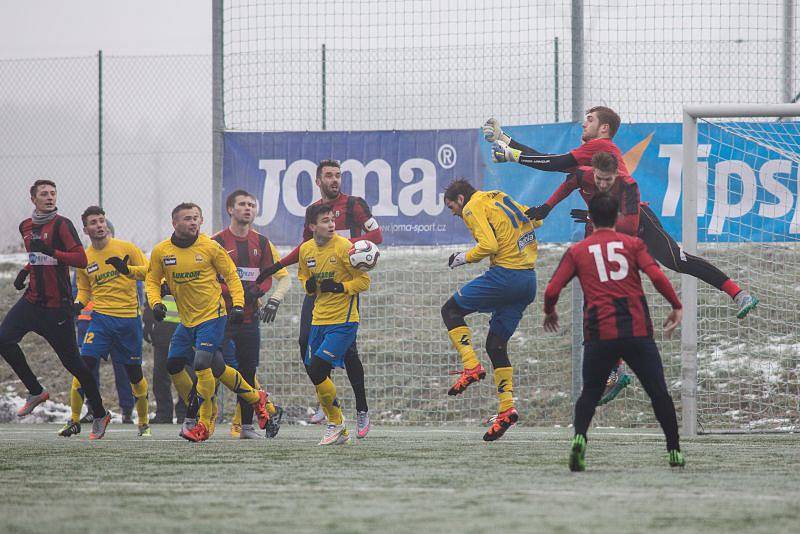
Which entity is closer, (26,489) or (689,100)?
(26,489)

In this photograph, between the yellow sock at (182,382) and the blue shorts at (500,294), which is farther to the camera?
the yellow sock at (182,382)

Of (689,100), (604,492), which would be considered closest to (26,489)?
(604,492)

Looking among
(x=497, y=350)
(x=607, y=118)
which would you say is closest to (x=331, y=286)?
(x=497, y=350)

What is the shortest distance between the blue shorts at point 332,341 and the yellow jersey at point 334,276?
0.04m

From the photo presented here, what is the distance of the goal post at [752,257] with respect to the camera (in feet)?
37.9

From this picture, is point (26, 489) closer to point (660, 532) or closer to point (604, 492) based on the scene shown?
point (604, 492)

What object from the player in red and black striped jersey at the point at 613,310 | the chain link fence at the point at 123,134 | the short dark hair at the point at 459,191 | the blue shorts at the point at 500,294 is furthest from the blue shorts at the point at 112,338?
the player in red and black striped jersey at the point at 613,310

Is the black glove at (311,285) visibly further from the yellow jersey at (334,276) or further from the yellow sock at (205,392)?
the yellow sock at (205,392)

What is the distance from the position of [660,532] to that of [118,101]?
1234 centimetres

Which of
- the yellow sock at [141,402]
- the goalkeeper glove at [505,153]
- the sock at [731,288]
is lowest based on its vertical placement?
the yellow sock at [141,402]

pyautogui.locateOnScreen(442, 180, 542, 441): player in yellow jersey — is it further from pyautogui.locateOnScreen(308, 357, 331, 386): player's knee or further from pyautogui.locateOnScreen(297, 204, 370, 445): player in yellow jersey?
pyautogui.locateOnScreen(308, 357, 331, 386): player's knee

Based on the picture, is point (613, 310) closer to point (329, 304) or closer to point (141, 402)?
point (329, 304)

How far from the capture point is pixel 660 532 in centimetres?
399

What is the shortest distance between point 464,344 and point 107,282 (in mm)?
3522
